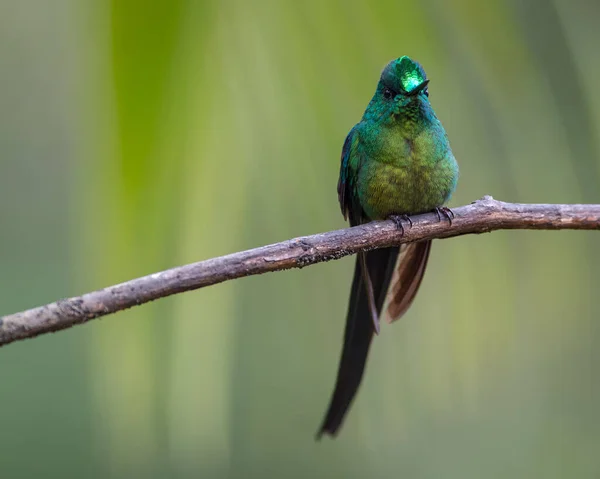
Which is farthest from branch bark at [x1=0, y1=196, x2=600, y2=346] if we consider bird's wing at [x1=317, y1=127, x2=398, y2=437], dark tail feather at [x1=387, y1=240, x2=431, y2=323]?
bird's wing at [x1=317, y1=127, x2=398, y2=437]

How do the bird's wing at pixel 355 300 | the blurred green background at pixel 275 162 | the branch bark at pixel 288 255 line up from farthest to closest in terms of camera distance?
the bird's wing at pixel 355 300
the branch bark at pixel 288 255
the blurred green background at pixel 275 162

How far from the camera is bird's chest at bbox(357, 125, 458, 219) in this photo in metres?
2.21

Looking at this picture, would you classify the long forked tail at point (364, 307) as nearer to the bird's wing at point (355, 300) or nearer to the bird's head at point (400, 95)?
the bird's wing at point (355, 300)

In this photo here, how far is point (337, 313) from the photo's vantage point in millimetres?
2373

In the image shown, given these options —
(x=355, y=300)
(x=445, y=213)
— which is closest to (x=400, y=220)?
(x=445, y=213)

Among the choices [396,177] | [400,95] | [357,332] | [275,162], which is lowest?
[357,332]

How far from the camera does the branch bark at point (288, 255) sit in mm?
1213

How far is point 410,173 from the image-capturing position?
2221 millimetres

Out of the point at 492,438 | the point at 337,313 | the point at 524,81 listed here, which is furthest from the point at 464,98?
the point at 492,438

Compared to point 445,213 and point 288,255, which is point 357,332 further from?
point 288,255

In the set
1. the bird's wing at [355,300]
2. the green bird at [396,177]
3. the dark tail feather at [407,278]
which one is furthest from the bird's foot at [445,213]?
the bird's wing at [355,300]

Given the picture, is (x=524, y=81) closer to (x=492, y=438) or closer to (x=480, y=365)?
(x=480, y=365)

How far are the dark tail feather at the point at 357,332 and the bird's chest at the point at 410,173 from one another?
23cm

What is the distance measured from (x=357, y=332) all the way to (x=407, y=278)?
253 mm
